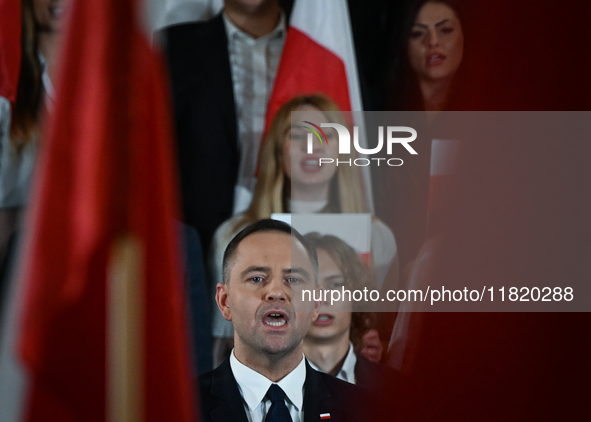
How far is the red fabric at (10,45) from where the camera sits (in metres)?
2.04

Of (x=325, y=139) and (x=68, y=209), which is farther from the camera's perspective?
(x=325, y=139)

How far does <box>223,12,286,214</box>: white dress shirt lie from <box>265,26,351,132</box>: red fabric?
0.03 meters

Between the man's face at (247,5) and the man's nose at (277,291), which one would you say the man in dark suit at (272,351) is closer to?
the man's nose at (277,291)

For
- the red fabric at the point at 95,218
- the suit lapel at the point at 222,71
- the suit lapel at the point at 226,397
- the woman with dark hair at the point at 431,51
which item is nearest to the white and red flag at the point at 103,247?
the red fabric at the point at 95,218

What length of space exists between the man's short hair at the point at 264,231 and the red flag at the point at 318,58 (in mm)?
340

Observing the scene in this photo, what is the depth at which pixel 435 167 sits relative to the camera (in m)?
2.08

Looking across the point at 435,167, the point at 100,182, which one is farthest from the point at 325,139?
the point at 100,182

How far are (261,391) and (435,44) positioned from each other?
127 cm

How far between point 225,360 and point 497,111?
3.96 ft

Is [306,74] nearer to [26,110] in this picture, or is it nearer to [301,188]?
[301,188]

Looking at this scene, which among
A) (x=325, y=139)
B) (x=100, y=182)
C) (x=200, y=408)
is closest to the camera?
(x=100, y=182)

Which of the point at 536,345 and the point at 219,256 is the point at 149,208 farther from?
→ the point at 536,345

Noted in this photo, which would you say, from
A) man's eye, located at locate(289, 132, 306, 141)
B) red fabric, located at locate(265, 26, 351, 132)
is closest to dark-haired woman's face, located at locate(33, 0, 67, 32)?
red fabric, located at locate(265, 26, 351, 132)

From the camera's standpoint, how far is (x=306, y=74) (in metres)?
2.13
